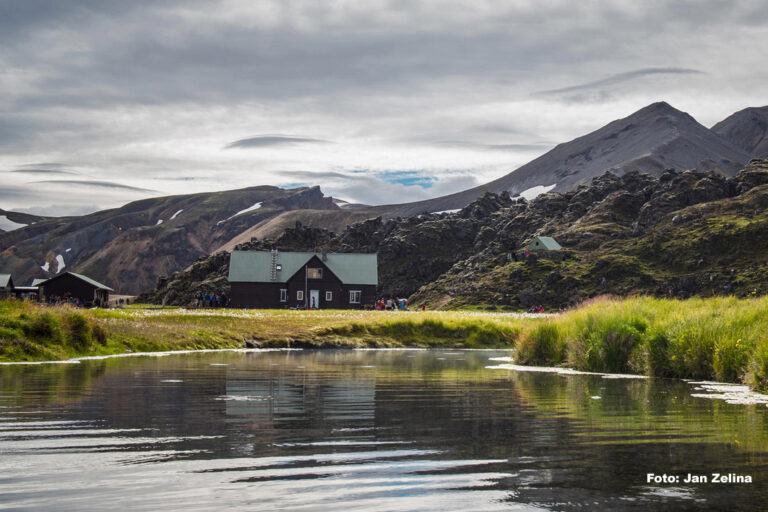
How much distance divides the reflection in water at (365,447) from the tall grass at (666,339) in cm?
254

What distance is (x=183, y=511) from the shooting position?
8.37 m

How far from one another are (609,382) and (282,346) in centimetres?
3199

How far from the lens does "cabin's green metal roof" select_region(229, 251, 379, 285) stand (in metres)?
149

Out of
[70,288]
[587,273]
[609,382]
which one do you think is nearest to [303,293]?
[70,288]

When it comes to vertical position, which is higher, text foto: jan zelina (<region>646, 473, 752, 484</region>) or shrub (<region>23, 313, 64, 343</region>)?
shrub (<region>23, 313, 64, 343</region>)

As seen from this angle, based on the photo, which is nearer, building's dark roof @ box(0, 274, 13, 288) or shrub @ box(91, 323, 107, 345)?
shrub @ box(91, 323, 107, 345)

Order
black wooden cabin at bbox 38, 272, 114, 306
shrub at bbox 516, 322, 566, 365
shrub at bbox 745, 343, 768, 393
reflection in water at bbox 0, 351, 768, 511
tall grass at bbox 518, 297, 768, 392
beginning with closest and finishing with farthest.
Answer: reflection in water at bbox 0, 351, 768, 511, shrub at bbox 745, 343, 768, 393, tall grass at bbox 518, 297, 768, 392, shrub at bbox 516, 322, 566, 365, black wooden cabin at bbox 38, 272, 114, 306

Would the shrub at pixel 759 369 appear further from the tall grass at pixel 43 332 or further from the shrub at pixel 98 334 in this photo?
the shrub at pixel 98 334

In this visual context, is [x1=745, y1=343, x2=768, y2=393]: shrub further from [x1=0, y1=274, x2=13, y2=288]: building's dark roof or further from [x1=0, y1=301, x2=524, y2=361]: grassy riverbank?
[x1=0, y1=274, x2=13, y2=288]: building's dark roof

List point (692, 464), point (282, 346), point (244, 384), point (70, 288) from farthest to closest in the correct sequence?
point (70, 288) → point (282, 346) → point (244, 384) → point (692, 464)

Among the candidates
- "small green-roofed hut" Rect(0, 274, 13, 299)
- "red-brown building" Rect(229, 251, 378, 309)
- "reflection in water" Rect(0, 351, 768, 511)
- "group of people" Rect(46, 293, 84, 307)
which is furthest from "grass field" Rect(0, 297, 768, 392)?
"red-brown building" Rect(229, 251, 378, 309)

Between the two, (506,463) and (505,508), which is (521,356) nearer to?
(506,463)

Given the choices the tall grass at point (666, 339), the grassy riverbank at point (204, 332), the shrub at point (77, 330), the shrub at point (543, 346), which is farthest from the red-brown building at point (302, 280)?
the tall grass at point (666, 339)

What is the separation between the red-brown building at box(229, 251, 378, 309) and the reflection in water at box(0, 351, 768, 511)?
12267cm
